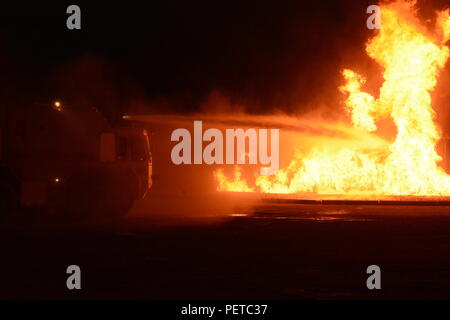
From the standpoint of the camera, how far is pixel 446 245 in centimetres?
1426

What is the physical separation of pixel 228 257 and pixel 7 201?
23.2 ft

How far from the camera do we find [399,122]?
3178cm

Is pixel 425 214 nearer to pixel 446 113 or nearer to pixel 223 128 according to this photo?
pixel 223 128

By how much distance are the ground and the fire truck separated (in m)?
0.74

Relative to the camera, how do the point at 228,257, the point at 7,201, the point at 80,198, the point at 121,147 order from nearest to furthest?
the point at 228,257 → the point at 7,201 → the point at 80,198 → the point at 121,147

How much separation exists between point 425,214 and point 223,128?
1454 cm

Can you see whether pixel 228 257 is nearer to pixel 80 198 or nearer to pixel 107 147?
pixel 80 198

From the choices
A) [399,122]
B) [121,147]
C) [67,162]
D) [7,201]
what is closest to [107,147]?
[121,147]

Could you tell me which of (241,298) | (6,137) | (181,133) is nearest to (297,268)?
(241,298)

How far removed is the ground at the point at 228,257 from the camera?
31.9 ft

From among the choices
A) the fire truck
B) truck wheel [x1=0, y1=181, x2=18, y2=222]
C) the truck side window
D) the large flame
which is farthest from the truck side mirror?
the large flame

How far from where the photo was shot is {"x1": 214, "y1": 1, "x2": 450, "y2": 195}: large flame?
31.3 m

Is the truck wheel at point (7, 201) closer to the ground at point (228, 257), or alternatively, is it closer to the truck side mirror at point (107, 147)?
the ground at point (228, 257)

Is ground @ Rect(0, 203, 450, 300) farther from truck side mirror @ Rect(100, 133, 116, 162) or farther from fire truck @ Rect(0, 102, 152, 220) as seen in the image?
truck side mirror @ Rect(100, 133, 116, 162)
